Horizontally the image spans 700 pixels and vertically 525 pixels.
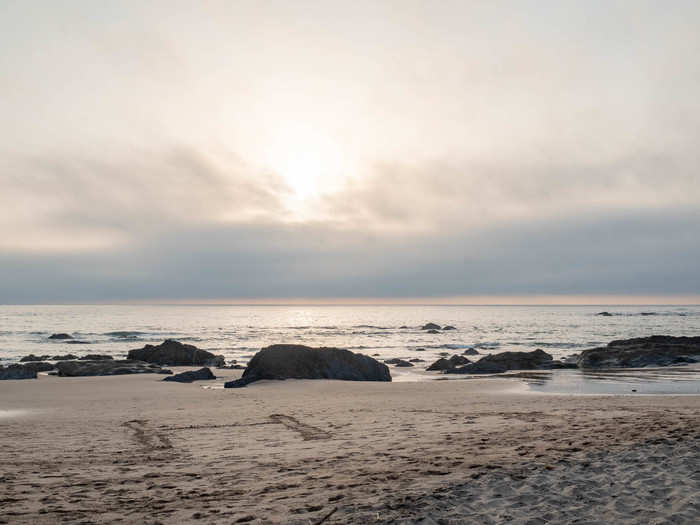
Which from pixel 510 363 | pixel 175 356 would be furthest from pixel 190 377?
pixel 510 363

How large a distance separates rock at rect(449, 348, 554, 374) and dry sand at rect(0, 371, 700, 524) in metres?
15.0

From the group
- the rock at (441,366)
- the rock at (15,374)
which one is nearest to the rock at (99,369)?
the rock at (15,374)

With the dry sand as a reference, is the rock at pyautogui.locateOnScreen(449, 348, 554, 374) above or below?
below

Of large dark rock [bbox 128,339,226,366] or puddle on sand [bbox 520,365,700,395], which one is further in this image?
large dark rock [bbox 128,339,226,366]

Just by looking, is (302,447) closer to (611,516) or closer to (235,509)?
(235,509)

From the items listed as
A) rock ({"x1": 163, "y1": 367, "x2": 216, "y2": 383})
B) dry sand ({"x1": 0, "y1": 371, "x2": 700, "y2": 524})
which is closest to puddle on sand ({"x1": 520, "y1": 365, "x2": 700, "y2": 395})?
dry sand ({"x1": 0, "y1": 371, "x2": 700, "y2": 524})

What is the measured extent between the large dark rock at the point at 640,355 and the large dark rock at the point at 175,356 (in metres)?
26.3

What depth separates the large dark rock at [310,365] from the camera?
1041 inches

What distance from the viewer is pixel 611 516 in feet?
21.7

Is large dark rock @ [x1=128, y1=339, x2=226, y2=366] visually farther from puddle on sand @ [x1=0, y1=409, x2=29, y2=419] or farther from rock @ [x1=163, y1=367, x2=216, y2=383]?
puddle on sand @ [x1=0, y1=409, x2=29, y2=419]

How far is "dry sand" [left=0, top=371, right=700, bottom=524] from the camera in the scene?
6875 mm

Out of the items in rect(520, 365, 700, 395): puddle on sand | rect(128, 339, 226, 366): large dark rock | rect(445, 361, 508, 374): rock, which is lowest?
rect(128, 339, 226, 366): large dark rock

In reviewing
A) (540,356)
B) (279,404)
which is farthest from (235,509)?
(540,356)

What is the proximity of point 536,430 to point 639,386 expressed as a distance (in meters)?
14.5
